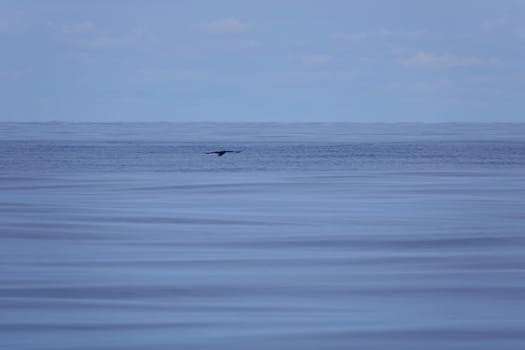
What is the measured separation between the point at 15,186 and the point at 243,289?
2709cm

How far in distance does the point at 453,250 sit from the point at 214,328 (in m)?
8.21

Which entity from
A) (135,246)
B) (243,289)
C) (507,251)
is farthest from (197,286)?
(507,251)

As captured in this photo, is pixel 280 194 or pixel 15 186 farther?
pixel 15 186

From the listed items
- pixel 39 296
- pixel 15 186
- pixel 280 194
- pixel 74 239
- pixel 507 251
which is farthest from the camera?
pixel 15 186

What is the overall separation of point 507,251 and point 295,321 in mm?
7713

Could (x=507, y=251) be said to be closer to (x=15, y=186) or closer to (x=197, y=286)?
(x=197, y=286)

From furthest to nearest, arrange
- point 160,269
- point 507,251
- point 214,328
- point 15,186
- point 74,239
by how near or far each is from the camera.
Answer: point 15,186, point 74,239, point 507,251, point 160,269, point 214,328

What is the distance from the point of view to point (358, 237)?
23.1 meters

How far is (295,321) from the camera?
1388cm

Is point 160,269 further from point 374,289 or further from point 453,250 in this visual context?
point 453,250

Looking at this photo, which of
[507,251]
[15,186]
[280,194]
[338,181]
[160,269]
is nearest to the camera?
[160,269]

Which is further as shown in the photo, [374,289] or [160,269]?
[160,269]

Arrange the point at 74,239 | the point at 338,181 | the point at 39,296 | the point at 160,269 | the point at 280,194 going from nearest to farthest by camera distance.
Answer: the point at 39,296
the point at 160,269
the point at 74,239
the point at 280,194
the point at 338,181

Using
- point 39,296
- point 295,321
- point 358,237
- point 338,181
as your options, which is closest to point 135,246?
point 358,237
